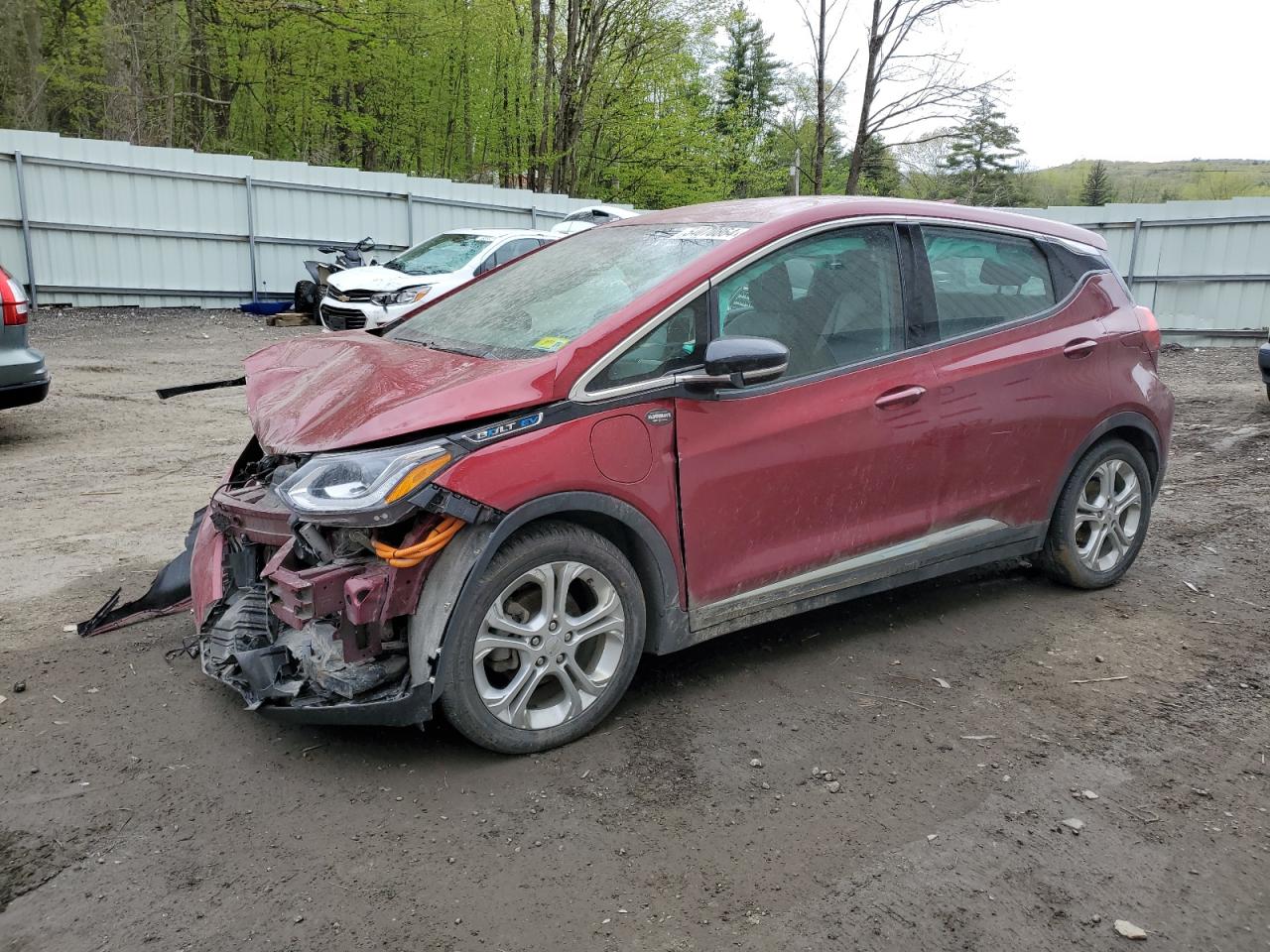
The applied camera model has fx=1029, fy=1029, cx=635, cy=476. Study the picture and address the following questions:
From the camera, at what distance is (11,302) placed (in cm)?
755

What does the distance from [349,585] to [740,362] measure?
145cm

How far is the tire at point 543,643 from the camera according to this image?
3.15 m

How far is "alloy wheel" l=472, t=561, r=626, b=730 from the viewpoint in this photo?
3.23 meters

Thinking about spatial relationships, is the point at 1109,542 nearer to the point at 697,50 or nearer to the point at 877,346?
the point at 877,346

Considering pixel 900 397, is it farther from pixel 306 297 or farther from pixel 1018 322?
pixel 306 297

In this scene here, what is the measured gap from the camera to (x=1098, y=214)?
18.7 metres

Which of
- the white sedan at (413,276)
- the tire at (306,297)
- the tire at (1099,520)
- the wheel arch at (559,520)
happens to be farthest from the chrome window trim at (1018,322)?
the tire at (306,297)

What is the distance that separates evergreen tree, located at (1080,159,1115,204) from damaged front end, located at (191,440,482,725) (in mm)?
Answer: 68844

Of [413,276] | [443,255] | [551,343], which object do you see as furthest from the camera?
[443,255]

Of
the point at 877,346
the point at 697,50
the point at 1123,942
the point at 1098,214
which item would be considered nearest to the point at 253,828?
the point at 1123,942

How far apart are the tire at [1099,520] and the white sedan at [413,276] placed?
9.87 metres

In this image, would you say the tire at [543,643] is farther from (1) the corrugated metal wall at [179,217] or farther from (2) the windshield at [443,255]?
(1) the corrugated metal wall at [179,217]

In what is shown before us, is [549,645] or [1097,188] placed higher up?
[1097,188]

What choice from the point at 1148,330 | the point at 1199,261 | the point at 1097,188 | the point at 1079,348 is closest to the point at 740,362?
the point at 1079,348
